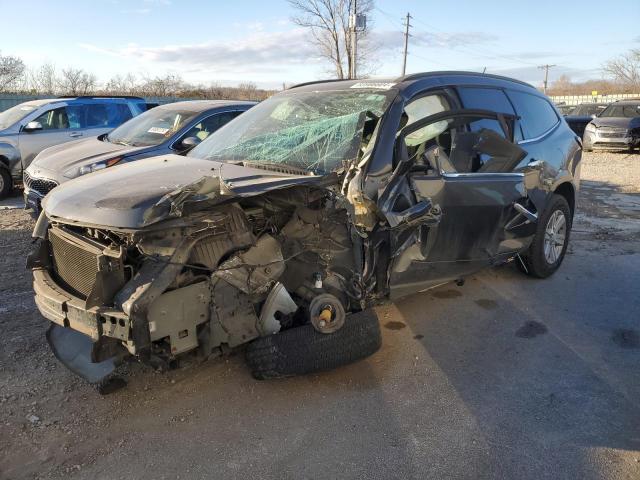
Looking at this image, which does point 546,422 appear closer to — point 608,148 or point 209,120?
point 209,120

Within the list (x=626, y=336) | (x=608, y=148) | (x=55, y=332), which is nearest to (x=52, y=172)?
(x=55, y=332)

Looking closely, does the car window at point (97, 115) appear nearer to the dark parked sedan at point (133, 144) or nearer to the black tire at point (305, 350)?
the dark parked sedan at point (133, 144)

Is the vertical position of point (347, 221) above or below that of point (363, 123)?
below

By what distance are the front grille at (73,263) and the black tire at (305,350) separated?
103 cm

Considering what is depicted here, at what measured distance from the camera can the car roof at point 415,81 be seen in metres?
3.86

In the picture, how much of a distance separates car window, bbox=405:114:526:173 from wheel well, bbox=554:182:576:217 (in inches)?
56.7

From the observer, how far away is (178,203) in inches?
105

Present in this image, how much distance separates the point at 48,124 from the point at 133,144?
4.01 metres

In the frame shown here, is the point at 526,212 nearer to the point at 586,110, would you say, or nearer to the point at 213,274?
the point at 213,274

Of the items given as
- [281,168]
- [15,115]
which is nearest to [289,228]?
[281,168]

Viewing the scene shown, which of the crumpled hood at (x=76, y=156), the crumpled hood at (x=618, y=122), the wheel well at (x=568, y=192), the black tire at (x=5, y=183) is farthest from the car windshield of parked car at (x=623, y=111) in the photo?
the black tire at (x=5, y=183)

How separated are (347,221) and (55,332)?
208 centimetres

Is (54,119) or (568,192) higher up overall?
(54,119)

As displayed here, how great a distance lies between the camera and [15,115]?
33.2ft
